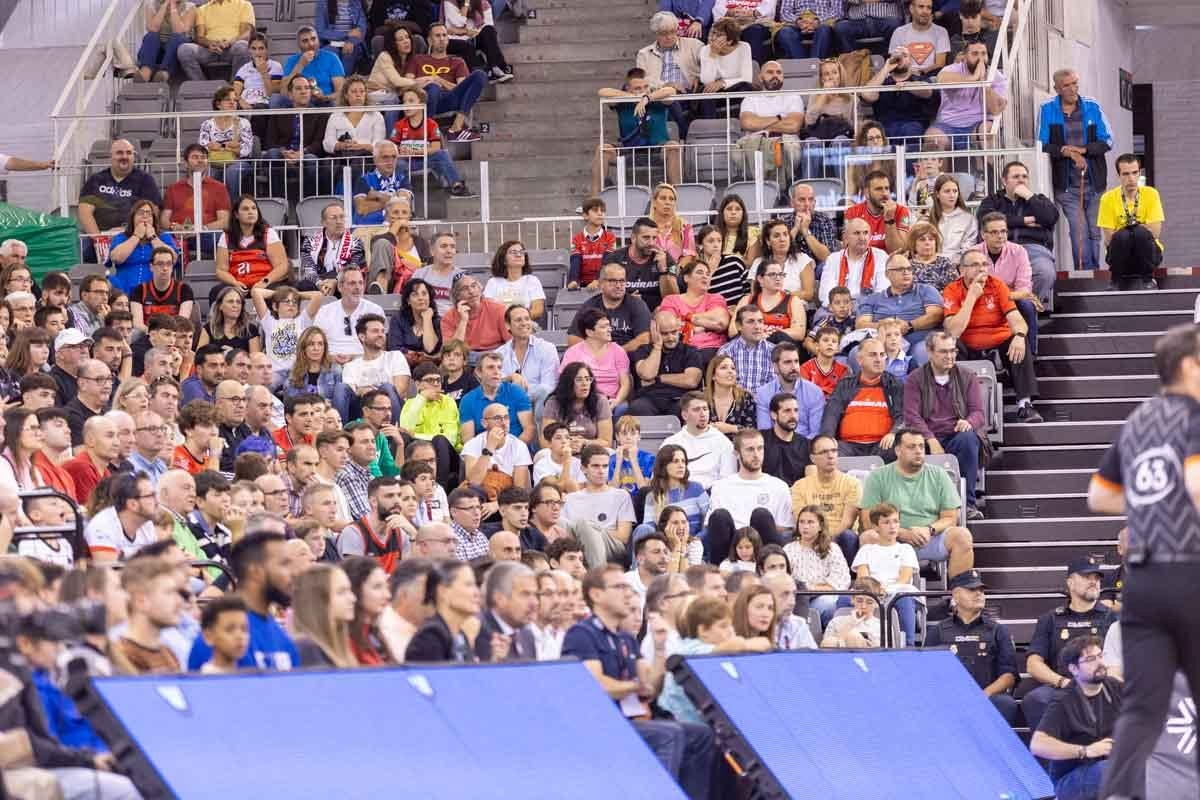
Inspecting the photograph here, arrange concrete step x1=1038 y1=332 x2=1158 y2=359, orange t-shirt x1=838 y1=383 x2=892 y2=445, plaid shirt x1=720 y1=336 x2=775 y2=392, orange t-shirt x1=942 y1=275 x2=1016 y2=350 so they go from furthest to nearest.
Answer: concrete step x1=1038 y1=332 x2=1158 y2=359 < orange t-shirt x1=942 y1=275 x2=1016 y2=350 < plaid shirt x1=720 y1=336 x2=775 y2=392 < orange t-shirt x1=838 y1=383 x2=892 y2=445

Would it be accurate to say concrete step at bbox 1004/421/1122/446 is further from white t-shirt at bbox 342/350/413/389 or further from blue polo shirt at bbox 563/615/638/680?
blue polo shirt at bbox 563/615/638/680

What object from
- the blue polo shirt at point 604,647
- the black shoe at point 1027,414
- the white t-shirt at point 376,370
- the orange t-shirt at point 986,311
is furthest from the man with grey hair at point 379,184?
the blue polo shirt at point 604,647

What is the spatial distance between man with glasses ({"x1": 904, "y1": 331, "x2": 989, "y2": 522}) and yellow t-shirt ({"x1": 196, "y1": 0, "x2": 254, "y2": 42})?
8192mm

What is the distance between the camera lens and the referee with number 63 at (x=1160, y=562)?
712 cm

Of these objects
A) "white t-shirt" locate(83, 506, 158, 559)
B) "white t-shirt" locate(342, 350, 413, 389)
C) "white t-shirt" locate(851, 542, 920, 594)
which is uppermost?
"white t-shirt" locate(342, 350, 413, 389)

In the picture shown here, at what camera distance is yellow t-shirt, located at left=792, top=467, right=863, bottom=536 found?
44.8 feet

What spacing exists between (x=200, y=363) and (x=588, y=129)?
6.36 meters

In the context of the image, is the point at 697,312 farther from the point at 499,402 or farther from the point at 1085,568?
the point at 1085,568

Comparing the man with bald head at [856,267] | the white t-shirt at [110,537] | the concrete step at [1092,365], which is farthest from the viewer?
the concrete step at [1092,365]

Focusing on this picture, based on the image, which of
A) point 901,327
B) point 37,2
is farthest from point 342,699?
point 37,2

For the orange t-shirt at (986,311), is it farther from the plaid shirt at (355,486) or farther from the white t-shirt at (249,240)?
the white t-shirt at (249,240)

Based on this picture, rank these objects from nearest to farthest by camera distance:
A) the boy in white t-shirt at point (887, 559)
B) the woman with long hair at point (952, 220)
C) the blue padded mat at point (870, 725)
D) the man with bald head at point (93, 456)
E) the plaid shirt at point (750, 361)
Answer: the blue padded mat at point (870, 725) < the man with bald head at point (93, 456) < the boy in white t-shirt at point (887, 559) < the plaid shirt at point (750, 361) < the woman with long hair at point (952, 220)


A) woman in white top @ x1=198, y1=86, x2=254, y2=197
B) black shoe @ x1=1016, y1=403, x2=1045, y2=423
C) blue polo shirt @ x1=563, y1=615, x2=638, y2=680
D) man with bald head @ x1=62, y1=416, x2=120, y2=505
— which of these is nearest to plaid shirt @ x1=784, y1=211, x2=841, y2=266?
black shoe @ x1=1016, y1=403, x2=1045, y2=423

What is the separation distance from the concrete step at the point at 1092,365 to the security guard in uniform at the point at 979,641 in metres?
3.97
